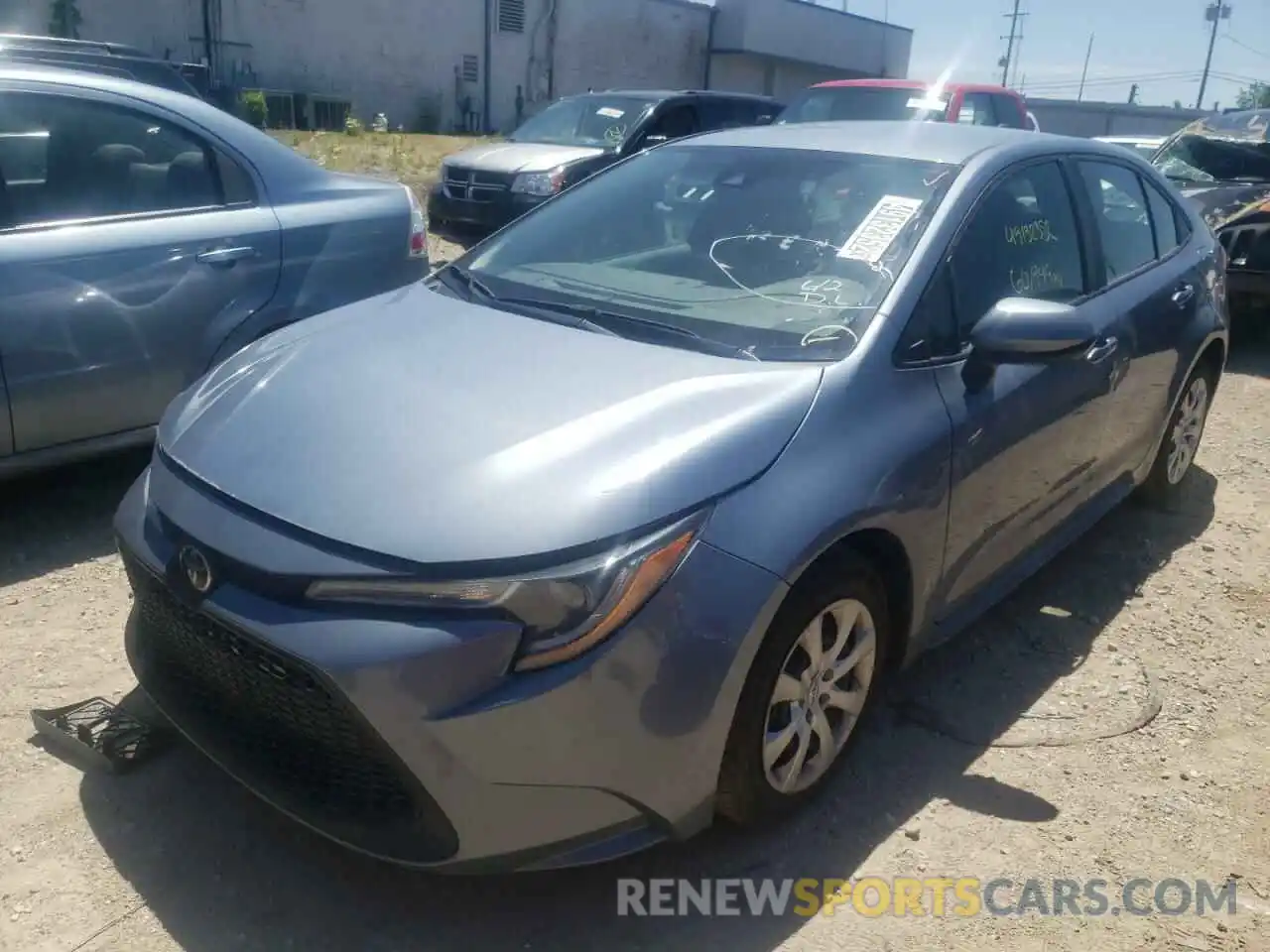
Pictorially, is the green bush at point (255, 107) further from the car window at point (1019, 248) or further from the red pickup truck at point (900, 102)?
the car window at point (1019, 248)

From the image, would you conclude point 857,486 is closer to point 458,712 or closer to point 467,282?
point 458,712

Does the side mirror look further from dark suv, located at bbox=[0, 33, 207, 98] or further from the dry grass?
the dry grass

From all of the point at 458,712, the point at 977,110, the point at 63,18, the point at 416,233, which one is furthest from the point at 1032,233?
the point at 63,18

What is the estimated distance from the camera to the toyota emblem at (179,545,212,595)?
224 cm

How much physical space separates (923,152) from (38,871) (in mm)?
3002

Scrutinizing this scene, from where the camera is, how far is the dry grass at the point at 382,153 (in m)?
14.7

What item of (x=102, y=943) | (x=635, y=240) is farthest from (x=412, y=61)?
(x=102, y=943)

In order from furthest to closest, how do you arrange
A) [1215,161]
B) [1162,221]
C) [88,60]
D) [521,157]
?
[521,157], [1215,161], [88,60], [1162,221]

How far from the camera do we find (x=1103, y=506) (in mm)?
4020

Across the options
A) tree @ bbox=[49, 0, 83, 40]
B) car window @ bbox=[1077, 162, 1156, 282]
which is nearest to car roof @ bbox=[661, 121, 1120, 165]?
car window @ bbox=[1077, 162, 1156, 282]

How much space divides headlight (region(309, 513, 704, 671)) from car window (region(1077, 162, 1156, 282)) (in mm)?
2528

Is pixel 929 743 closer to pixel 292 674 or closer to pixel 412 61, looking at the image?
pixel 292 674

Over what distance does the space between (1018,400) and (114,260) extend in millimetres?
3052

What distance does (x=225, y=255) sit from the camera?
416cm
